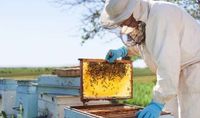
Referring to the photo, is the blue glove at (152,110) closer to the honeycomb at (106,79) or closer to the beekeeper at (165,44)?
the beekeeper at (165,44)

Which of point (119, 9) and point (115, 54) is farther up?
point (119, 9)

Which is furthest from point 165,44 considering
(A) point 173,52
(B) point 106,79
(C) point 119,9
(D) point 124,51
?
(B) point 106,79

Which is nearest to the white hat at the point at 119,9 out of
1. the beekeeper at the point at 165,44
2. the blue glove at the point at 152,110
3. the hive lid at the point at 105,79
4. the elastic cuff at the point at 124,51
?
the beekeeper at the point at 165,44

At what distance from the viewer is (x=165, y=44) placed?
242 cm

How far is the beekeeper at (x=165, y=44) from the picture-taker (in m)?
2.40

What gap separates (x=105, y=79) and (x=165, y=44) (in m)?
1.84

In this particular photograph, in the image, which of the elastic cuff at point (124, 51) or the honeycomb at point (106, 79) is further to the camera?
the honeycomb at point (106, 79)

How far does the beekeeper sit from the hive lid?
1165 mm

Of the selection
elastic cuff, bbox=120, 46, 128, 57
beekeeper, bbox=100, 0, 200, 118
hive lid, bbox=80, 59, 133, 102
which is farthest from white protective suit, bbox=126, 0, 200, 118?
hive lid, bbox=80, 59, 133, 102

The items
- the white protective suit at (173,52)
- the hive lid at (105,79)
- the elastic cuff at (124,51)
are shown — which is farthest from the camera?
the hive lid at (105,79)

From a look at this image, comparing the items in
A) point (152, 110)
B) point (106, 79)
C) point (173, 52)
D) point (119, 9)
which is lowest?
point (152, 110)

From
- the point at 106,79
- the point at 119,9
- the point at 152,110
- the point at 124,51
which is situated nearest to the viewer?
the point at 152,110

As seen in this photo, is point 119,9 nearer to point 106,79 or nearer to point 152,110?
point 152,110

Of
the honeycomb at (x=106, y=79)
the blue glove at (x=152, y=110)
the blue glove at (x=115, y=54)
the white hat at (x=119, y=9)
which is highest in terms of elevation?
the white hat at (x=119, y=9)
